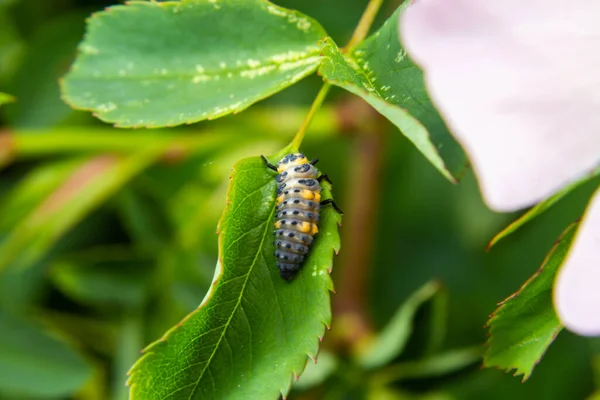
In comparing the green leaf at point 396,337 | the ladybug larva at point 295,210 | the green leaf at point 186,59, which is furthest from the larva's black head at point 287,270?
the green leaf at point 396,337

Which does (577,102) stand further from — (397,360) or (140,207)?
(140,207)

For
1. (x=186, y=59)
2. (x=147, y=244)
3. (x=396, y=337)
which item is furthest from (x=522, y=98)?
(x=147, y=244)

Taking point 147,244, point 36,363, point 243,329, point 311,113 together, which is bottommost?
point 36,363

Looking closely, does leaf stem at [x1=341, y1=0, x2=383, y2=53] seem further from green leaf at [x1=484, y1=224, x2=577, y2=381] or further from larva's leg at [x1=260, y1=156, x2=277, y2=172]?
green leaf at [x1=484, y1=224, x2=577, y2=381]

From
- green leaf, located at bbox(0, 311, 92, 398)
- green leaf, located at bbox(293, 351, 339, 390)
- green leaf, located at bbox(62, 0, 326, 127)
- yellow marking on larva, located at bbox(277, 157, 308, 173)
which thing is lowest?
green leaf, located at bbox(0, 311, 92, 398)

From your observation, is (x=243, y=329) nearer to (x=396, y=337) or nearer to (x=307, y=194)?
(x=307, y=194)

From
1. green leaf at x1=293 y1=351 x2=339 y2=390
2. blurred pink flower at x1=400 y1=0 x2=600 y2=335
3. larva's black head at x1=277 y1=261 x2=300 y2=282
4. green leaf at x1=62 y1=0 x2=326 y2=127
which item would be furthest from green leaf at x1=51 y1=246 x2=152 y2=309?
blurred pink flower at x1=400 y1=0 x2=600 y2=335

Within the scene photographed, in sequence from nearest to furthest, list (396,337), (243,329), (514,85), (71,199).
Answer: (514,85) → (243,329) → (396,337) → (71,199)
